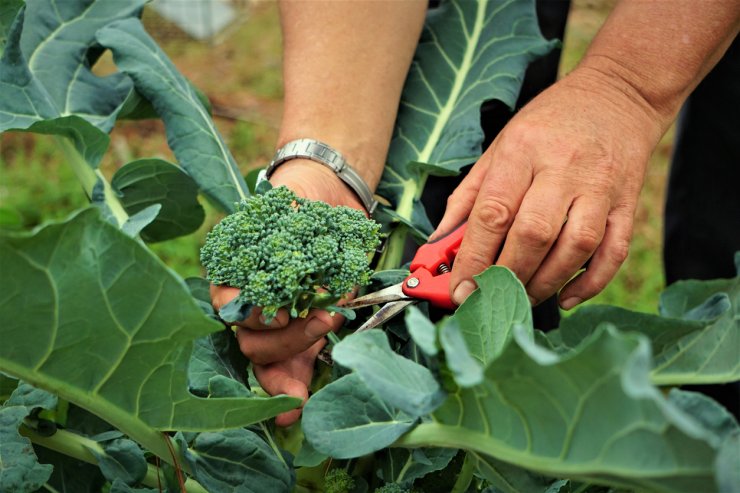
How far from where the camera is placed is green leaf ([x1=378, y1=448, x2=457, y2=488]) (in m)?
1.00

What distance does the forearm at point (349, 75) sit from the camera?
4.58 feet

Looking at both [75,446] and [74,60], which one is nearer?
[75,446]

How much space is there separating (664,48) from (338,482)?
80cm

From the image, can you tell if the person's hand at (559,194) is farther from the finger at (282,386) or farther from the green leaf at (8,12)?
the green leaf at (8,12)

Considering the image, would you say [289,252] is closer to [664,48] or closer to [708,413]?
[708,413]

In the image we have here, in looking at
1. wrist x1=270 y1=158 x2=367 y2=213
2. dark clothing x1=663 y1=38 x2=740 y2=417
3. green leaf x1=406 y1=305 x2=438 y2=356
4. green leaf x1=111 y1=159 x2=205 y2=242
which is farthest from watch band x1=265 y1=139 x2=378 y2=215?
dark clothing x1=663 y1=38 x2=740 y2=417

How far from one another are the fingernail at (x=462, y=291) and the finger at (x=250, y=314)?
231 mm

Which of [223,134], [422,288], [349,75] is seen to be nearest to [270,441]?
[422,288]

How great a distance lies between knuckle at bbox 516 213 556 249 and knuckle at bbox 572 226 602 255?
0.04 metres

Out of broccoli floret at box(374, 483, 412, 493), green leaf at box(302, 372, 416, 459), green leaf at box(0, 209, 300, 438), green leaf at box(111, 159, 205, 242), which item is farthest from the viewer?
green leaf at box(111, 159, 205, 242)

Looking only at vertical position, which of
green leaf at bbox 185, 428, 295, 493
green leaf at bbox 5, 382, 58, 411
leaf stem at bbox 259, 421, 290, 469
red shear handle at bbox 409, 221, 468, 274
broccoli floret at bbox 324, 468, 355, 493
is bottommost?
broccoli floret at bbox 324, 468, 355, 493

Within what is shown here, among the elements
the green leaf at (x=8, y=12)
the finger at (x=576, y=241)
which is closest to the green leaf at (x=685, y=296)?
the finger at (x=576, y=241)

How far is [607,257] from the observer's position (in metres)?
1.16

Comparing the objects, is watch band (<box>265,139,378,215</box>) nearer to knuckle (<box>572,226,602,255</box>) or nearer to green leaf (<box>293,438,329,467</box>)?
knuckle (<box>572,226,602,255</box>)
